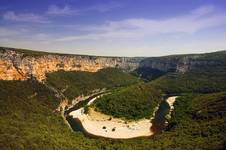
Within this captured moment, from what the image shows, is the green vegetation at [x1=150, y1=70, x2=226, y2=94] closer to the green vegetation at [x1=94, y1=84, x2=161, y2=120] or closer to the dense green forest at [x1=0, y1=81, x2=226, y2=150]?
the green vegetation at [x1=94, y1=84, x2=161, y2=120]

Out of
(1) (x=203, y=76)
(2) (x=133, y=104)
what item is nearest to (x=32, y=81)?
(2) (x=133, y=104)

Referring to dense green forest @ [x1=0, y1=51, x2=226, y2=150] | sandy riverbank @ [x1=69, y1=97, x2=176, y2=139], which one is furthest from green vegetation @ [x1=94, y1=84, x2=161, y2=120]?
sandy riverbank @ [x1=69, y1=97, x2=176, y2=139]

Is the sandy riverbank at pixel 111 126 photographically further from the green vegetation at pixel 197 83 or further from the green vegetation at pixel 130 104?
the green vegetation at pixel 197 83

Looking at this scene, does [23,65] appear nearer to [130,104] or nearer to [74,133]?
[130,104]

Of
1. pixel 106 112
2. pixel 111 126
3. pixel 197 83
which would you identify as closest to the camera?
pixel 111 126

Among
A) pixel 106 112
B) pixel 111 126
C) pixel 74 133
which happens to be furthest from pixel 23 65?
pixel 74 133

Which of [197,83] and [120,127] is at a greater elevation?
[197,83]

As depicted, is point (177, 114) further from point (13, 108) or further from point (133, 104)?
point (13, 108)
